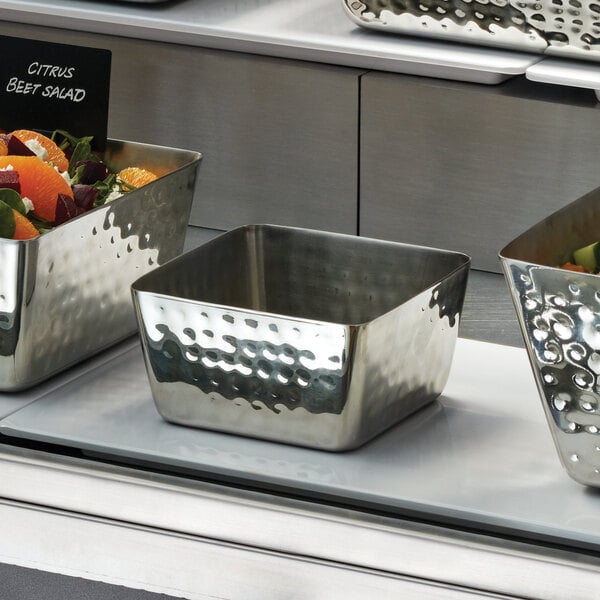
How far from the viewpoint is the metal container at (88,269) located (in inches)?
31.7

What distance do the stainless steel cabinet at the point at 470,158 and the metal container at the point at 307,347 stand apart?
2.08 feet

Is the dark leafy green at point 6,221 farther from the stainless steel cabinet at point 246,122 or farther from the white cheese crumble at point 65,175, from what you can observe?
the stainless steel cabinet at point 246,122

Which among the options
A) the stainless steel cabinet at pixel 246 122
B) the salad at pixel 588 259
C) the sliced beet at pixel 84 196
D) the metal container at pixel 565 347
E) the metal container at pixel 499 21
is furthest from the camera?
the stainless steel cabinet at pixel 246 122

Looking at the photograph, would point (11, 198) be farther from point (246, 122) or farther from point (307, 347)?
point (246, 122)

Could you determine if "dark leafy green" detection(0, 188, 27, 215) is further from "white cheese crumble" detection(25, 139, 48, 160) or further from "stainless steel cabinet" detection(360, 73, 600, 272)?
"stainless steel cabinet" detection(360, 73, 600, 272)

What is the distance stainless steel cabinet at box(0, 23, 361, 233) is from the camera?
1.56 meters

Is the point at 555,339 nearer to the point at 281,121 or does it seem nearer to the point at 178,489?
the point at 178,489

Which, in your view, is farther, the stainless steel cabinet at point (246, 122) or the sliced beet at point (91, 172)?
the stainless steel cabinet at point (246, 122)

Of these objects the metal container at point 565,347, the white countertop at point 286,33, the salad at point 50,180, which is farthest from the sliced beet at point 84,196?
the white countertop at point 286,33

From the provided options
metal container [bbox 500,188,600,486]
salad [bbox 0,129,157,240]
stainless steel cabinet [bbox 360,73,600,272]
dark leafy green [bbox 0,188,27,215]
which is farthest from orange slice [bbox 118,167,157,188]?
stainless steel cabinet [bbox 360,73,600,272]

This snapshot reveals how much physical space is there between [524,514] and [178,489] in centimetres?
19

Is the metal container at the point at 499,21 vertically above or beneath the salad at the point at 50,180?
above

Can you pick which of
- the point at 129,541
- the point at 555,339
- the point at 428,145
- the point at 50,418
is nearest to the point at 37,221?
the point at 50,418

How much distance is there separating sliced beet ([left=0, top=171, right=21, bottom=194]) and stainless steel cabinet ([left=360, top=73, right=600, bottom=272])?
72 cm
